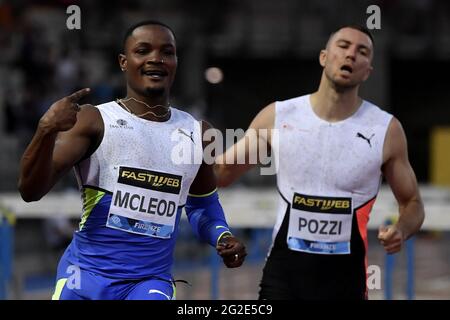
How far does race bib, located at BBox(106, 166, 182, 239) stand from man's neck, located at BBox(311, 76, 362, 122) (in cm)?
138

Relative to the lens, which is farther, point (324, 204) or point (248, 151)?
point (248, 151)

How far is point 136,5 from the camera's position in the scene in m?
20.3

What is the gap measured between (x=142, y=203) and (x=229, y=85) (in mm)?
18772

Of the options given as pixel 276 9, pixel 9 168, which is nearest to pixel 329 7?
pixel 276 9

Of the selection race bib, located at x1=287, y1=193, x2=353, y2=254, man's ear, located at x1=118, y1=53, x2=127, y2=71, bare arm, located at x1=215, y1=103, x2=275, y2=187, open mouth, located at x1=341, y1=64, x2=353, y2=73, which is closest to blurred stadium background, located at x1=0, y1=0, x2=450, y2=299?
bare arm, located at x1=215, y1=103, x2=275, y2=187

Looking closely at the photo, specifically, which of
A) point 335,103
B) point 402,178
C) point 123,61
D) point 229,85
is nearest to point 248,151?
point 335,103

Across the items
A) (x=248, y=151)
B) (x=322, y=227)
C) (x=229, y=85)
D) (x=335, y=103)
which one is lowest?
(x=322, y=227)

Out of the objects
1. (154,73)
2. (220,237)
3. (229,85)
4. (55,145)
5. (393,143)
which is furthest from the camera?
(229,85)

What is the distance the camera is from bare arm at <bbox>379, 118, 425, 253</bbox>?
6.08 metres

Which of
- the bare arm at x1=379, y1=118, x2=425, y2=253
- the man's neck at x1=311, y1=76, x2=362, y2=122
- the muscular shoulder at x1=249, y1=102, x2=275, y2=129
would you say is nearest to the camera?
the bare arm at x1=379, y1=118, x2=425, y2=253

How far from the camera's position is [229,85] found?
2395cm

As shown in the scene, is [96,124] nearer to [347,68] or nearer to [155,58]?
[155,58]

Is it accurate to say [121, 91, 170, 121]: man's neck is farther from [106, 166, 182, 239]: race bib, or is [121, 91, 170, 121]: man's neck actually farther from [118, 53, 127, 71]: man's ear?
[106, 166, 182, 239]: race bib
